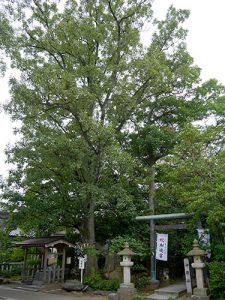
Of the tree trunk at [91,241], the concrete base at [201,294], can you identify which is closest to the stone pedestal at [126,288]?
the concrete base at [201,294]

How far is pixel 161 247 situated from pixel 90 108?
9174 mm

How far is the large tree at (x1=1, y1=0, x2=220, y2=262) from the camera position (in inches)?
620

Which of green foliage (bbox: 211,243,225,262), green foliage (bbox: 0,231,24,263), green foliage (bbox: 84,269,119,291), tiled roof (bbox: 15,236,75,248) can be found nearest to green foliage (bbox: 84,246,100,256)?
green foliage (bbox: 84,269,119,291)

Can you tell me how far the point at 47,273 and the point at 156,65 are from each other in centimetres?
1375

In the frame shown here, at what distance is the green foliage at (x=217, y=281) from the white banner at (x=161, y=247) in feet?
10.8

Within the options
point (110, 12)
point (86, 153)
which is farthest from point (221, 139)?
point (110, 12)

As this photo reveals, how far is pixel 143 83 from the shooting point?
739 inches

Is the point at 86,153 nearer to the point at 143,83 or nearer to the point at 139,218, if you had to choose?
the point at 139,218

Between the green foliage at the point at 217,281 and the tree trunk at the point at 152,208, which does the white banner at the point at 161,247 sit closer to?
the tree trunk at the point at 152,208

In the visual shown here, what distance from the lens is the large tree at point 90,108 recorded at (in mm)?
15750

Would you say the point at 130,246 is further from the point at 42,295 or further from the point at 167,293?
the point at 42,295

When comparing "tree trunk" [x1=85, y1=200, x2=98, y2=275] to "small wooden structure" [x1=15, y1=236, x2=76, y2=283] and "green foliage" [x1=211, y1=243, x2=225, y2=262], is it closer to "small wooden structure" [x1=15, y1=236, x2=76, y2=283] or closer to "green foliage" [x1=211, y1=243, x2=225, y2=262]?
"small wooden structure" [x1=15, y1=236, x2=76, y2=283]

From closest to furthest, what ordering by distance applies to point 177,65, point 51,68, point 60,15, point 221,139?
point 51,68, point 221,139, point 60,15, point 177,65

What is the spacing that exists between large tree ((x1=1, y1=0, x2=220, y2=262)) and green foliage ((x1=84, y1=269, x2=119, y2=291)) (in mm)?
1994
